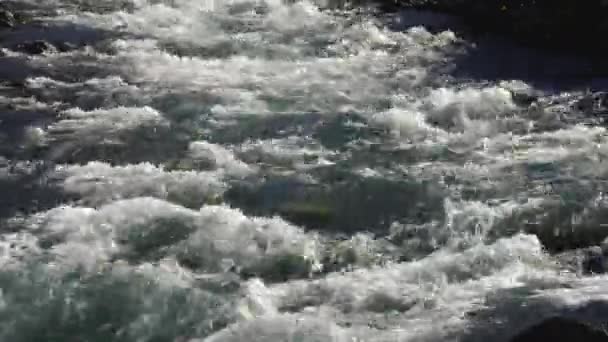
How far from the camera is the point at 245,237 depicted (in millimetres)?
7707

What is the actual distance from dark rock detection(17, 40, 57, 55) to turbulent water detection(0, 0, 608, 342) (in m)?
0.18

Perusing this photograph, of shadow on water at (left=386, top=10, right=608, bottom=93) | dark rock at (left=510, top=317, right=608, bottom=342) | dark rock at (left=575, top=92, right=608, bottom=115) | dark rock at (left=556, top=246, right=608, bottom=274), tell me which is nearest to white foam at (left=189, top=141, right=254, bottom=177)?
dark rock at (left=556, top=246, right=608, bottom=274)

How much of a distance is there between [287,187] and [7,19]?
7964 mm

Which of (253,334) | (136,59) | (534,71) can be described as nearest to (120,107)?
(136,59)

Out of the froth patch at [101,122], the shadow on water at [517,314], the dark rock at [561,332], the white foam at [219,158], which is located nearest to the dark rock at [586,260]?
the shadow on water at [517,314]

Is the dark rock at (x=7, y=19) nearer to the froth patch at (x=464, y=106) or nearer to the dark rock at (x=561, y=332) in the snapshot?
the froth patch at (x=464, y=106)

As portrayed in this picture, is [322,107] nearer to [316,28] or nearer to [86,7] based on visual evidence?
[316,28]

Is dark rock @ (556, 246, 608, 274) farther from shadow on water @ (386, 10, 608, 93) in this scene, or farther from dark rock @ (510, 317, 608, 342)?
shadow on water @ (386, 10, 608, 93)

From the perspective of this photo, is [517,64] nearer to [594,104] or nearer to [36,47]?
[594,104]

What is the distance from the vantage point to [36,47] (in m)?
13.0

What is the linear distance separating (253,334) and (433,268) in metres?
1.88

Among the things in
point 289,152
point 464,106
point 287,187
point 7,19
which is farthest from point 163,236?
point 7,19

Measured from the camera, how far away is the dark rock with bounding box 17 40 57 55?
13.0 meters

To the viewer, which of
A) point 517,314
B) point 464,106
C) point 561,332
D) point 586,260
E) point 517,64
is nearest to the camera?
point 561,332
